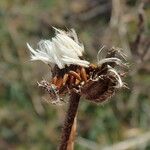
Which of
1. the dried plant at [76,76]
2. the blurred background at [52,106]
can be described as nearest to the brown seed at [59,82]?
the dried plant at [76,76]

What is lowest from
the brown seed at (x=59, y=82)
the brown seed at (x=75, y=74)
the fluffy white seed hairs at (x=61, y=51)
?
the brown seed at (x=59, y=82)

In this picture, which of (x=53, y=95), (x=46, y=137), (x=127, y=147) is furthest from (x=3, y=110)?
(x=53, y=95)

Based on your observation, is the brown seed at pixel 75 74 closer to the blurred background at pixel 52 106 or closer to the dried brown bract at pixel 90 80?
the dried brown bract at pixel 90 80

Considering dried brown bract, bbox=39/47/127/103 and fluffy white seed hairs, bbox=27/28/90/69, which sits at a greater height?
fluffy white seed hairs, bbox=27/28/90/69

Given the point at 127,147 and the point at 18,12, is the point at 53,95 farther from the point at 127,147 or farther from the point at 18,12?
the point at 18,12

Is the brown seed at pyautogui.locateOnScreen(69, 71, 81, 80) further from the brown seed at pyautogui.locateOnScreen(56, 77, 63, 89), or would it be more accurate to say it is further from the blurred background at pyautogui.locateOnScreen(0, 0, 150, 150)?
the blurred background at pyautogui.locateOnScreen(0, 0, 150, 150)

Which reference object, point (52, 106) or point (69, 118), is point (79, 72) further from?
point (52, 106)

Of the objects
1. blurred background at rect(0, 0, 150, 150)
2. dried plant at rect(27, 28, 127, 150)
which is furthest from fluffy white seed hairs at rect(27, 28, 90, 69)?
blurred background at rect(0, 0, 150, 150)
